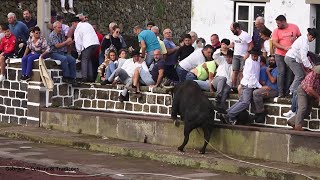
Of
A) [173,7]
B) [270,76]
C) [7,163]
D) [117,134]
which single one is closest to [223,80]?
[270,76]

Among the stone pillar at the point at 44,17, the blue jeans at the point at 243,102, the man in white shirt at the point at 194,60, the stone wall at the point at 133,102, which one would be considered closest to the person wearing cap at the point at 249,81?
the blue jeans at the point at 243,102

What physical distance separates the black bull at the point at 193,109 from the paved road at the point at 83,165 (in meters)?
1.00

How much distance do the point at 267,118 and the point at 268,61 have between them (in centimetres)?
126

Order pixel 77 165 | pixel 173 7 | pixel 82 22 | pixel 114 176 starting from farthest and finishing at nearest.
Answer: pixel 173 7
pixel 82 22
pixel 77 165
pixel 114 176

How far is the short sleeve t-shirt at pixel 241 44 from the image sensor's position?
682 inches

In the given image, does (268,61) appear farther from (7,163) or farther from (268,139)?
(7,163)

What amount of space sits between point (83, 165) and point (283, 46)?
4482mm

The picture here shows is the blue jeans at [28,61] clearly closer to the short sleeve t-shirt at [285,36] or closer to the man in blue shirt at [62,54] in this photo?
the man in blue shirt at [62,54]

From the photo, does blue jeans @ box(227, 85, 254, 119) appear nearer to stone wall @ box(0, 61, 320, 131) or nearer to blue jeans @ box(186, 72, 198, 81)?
blue jeans @ box(186, 72, 198, 81)

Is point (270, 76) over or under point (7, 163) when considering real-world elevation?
over

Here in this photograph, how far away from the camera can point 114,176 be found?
14234 millimetres

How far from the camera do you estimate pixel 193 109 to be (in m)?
16.3

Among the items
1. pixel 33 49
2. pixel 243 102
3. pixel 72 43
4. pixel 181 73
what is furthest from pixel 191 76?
pixel 33 49

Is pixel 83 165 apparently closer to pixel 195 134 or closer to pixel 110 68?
pixel 195 134
